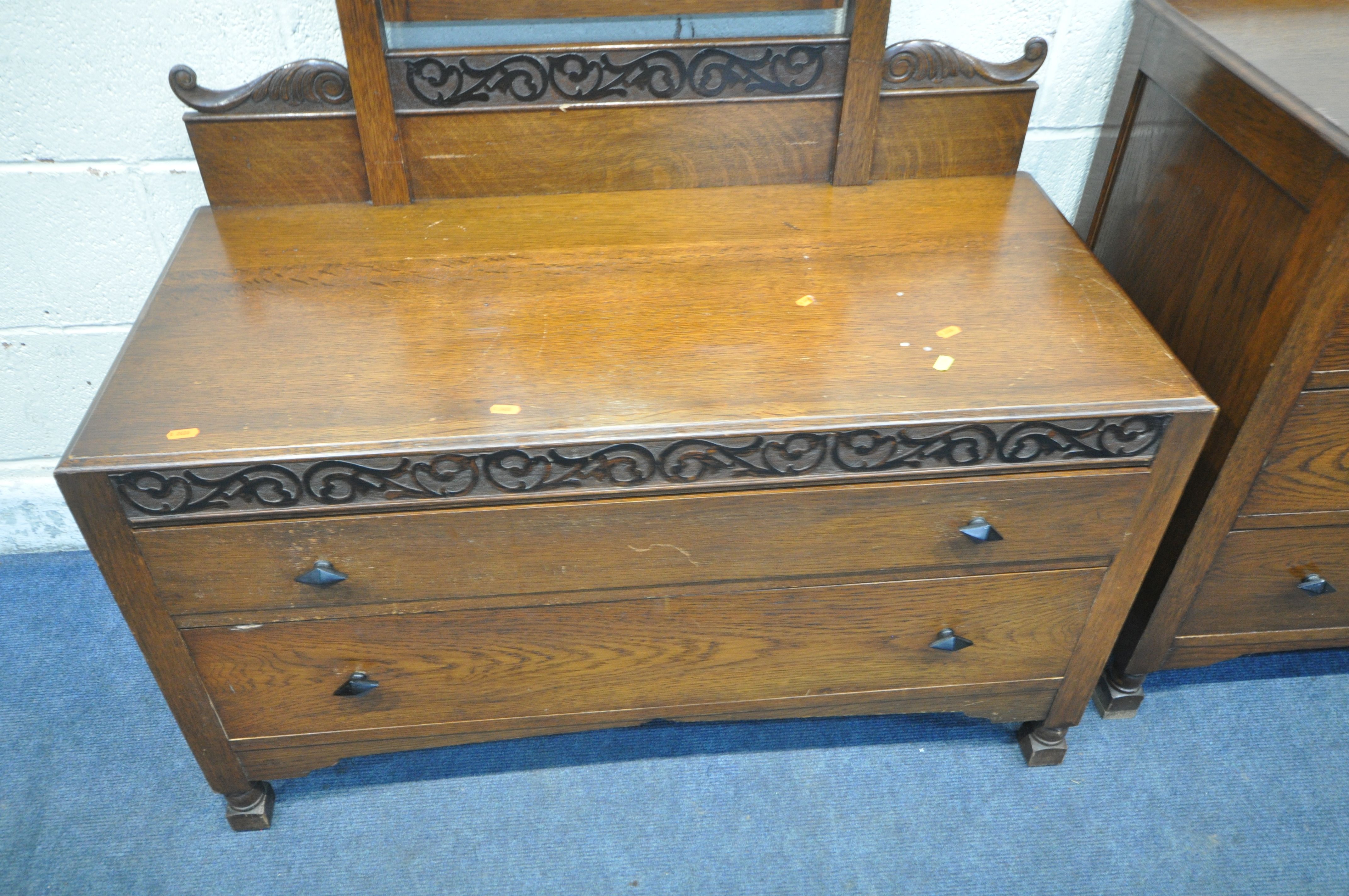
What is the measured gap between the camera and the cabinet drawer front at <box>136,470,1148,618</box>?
94 cm

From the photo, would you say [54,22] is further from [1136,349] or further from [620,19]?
[1136,349]

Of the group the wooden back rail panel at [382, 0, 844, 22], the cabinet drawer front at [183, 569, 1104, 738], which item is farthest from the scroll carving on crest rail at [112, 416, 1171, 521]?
the wooden back rail panel at [382, 0, 844, 22]

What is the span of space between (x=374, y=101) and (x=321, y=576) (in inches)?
22.6

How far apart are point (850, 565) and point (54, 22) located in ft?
3.80

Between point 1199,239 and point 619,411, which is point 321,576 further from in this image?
point 1199,239

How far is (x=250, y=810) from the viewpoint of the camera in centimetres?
122

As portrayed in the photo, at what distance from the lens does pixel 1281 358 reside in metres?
0.98

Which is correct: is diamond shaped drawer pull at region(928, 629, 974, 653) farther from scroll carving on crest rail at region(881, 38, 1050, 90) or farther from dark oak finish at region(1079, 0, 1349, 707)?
scroll carving on crest rail at region(881, 38, 1050, 90)

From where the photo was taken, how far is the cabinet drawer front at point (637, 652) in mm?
1043

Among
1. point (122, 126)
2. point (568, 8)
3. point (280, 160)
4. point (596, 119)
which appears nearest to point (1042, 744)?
point (596, 119)

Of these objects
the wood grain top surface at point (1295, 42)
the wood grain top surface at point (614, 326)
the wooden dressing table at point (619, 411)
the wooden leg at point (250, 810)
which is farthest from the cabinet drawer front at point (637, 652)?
the wood grain top surface at point (1295, 42)

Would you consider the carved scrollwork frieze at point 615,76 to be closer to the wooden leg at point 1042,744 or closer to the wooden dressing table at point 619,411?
the wooden dressing table at point 619,411

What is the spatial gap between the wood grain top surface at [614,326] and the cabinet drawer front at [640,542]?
10 centimetres

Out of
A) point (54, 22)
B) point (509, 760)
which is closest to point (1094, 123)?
point (509, 760)
